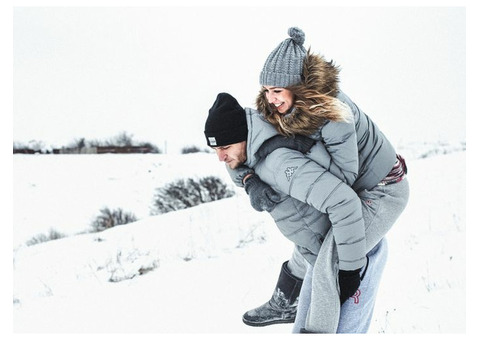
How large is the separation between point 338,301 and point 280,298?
2.69ft

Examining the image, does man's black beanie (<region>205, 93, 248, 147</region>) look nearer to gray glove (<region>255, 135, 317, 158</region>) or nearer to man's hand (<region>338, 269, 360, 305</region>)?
gray glove (<region>255, 135, 317, 158</region>)

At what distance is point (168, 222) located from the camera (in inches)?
305

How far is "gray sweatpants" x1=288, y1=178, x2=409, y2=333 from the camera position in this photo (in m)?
2.21

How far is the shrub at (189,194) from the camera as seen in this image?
1391 cm

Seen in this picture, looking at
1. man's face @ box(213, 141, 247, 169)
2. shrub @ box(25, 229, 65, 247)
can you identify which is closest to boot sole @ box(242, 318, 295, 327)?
man's face @ box(213, 141, 247, 169)

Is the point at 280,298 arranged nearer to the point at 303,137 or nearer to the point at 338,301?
the point at 338,301

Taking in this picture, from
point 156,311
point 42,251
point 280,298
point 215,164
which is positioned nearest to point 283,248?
point 156,311

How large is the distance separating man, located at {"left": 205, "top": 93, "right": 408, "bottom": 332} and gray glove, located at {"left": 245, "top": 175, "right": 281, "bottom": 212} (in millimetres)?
15

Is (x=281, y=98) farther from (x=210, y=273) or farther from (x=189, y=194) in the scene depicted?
(x=189, y=194)

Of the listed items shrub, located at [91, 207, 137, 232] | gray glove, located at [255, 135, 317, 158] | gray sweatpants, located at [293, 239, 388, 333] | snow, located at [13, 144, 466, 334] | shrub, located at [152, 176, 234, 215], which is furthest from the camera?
shrub, located at [152, 176, 234, 215]

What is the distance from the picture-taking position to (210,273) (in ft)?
14.9

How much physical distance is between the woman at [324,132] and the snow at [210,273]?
4.20ft

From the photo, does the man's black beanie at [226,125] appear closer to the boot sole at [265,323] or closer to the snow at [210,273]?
the boot sole at [265,323]

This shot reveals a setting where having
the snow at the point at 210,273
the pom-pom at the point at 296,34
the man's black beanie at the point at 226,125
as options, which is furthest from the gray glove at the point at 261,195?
the snow at the point at 210,273
